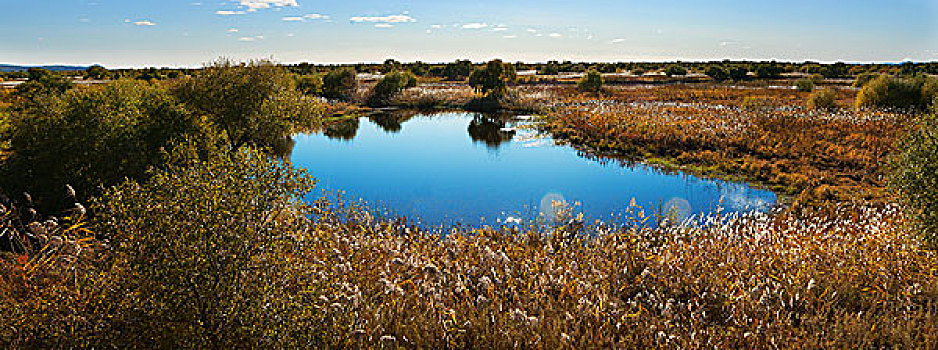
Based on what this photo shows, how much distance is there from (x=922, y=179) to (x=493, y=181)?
14.7 metres

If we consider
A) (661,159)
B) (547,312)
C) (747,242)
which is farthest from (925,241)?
(661,159)

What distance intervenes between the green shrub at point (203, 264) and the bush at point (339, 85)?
177ft

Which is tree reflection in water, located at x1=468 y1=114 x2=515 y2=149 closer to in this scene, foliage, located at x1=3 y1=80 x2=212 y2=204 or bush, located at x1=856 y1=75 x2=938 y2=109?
foliage, located at x1=3 y1=80 x2=212 y2=204

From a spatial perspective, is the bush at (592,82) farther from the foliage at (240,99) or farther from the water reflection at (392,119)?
the foliage at (240,99)

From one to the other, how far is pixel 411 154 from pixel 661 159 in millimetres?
12937

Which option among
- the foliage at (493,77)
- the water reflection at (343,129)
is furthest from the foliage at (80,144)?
the foliage at (493,77)

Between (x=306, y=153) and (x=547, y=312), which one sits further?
(x=306, y=153)

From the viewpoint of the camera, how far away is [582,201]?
57.4 feet

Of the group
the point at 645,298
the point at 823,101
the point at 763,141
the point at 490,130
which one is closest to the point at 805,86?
the point at 823,101

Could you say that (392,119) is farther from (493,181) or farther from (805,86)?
(805,86)

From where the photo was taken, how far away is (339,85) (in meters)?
57.1

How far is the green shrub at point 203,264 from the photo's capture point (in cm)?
424

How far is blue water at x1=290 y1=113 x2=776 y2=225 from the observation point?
16.5 m

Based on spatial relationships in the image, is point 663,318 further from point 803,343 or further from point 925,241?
point 925,241
